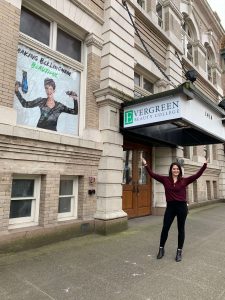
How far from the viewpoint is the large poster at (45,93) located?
6.18 metres

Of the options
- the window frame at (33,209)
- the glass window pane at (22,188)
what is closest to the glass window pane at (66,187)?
the window frame at (33,209)

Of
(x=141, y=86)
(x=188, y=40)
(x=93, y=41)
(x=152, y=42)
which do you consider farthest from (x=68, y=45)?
(x=188, y=40)

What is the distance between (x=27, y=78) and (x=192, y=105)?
409cm

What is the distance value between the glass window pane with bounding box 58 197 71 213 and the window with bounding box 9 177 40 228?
75 centimetres

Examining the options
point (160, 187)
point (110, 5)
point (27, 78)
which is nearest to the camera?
point (27, 78)

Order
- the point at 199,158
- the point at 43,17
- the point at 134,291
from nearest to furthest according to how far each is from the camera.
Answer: the point at 134,291, the point at 43,17, the point at 199,158

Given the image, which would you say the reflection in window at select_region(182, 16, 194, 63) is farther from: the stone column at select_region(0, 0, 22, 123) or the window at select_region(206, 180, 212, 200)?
the stone column at select_region(0, 0, 22, 123)

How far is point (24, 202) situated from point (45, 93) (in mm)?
2661

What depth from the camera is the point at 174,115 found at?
6387mm

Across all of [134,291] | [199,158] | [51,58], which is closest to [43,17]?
[51,58]

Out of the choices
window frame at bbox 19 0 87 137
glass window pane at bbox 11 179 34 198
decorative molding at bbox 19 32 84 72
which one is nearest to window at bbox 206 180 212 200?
window frame at bbox 19 0 87 137

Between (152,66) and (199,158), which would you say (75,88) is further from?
(199,158)

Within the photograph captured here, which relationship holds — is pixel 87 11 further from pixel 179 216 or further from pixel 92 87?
pixel 179 216

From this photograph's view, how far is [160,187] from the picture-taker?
34.1 ft
